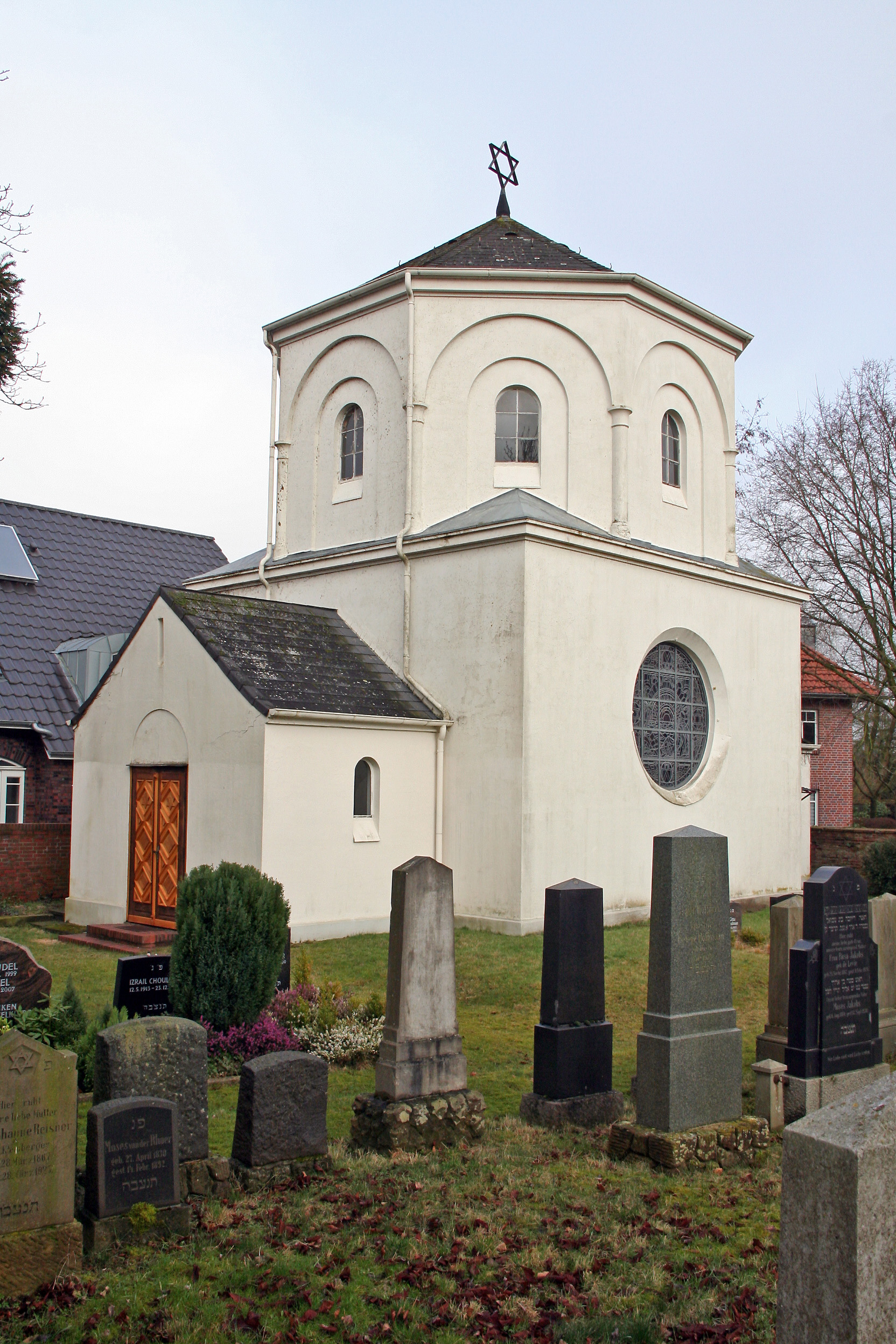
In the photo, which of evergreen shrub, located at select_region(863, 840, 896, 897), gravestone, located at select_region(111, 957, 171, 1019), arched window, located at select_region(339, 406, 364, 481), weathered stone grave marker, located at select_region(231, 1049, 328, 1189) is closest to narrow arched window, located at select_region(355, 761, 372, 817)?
arched window, located at select_region(339, 406, 364, 481)

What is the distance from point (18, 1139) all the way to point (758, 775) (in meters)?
16.8

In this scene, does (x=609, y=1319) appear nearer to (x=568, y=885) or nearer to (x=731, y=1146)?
(x=731, y=1146)

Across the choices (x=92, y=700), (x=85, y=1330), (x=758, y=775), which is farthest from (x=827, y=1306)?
(x=758, y=775)

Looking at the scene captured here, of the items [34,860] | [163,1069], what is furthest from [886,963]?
[34,860]

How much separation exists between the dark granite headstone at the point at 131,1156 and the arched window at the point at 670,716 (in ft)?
42.1

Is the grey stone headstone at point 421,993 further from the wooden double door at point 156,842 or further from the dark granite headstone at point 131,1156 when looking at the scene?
the wooden double door at point 156,842

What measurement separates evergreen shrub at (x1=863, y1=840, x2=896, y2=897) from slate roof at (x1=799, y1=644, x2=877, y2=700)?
10.1 m

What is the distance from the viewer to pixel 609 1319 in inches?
185

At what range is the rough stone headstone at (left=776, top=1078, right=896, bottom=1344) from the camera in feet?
8.92

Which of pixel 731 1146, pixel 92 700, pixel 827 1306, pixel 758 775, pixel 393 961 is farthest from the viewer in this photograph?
pixel 758 775

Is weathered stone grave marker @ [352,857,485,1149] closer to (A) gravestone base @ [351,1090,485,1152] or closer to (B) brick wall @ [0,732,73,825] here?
(A) gravestone base @ [351,1090,485,1152]

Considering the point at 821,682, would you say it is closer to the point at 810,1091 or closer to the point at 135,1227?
the point at 810,1091

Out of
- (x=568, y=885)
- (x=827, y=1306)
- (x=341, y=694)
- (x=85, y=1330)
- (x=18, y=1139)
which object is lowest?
(x=85, y=1330)

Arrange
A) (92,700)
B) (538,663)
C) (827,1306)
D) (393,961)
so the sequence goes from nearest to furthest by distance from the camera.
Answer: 1. (827,1306)
2. (393,961)
3. (538,663)
4. (92,700)
